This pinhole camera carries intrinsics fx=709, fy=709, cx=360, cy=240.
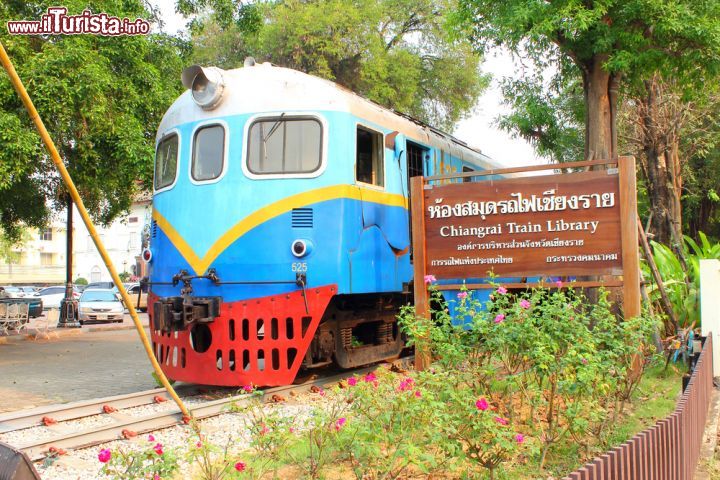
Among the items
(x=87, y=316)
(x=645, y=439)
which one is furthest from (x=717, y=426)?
(x=87, y=316)

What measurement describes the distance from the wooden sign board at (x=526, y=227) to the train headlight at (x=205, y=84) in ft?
9.01

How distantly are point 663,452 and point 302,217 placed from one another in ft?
16.2

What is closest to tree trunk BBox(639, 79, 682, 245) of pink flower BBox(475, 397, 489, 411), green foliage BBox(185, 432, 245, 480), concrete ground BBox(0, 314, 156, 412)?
concrete ground BBox(0, 314, 156, 412)

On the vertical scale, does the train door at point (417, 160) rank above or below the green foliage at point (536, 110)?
below

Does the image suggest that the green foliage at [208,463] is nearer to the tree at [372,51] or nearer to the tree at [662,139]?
the tree at [662,139]

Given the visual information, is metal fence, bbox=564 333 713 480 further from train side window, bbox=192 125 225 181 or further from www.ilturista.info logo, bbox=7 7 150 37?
www.ilturista.info logo, bbox=7 7 150 37

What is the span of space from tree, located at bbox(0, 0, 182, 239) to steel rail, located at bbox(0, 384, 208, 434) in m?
5.63

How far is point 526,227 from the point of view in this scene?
295 inches

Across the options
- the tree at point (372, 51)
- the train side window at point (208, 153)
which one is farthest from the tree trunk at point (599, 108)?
the tree at point (372, 51)

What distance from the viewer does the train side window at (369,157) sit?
850cm

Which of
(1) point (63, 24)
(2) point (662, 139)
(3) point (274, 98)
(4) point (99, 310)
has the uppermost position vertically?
(1) point (63, 24)

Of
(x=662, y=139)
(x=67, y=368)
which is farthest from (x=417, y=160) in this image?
(x=662, y=139)

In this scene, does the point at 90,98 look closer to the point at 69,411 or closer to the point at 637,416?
the point at 69,411

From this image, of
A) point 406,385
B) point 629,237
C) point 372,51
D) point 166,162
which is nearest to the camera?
point 406,385
